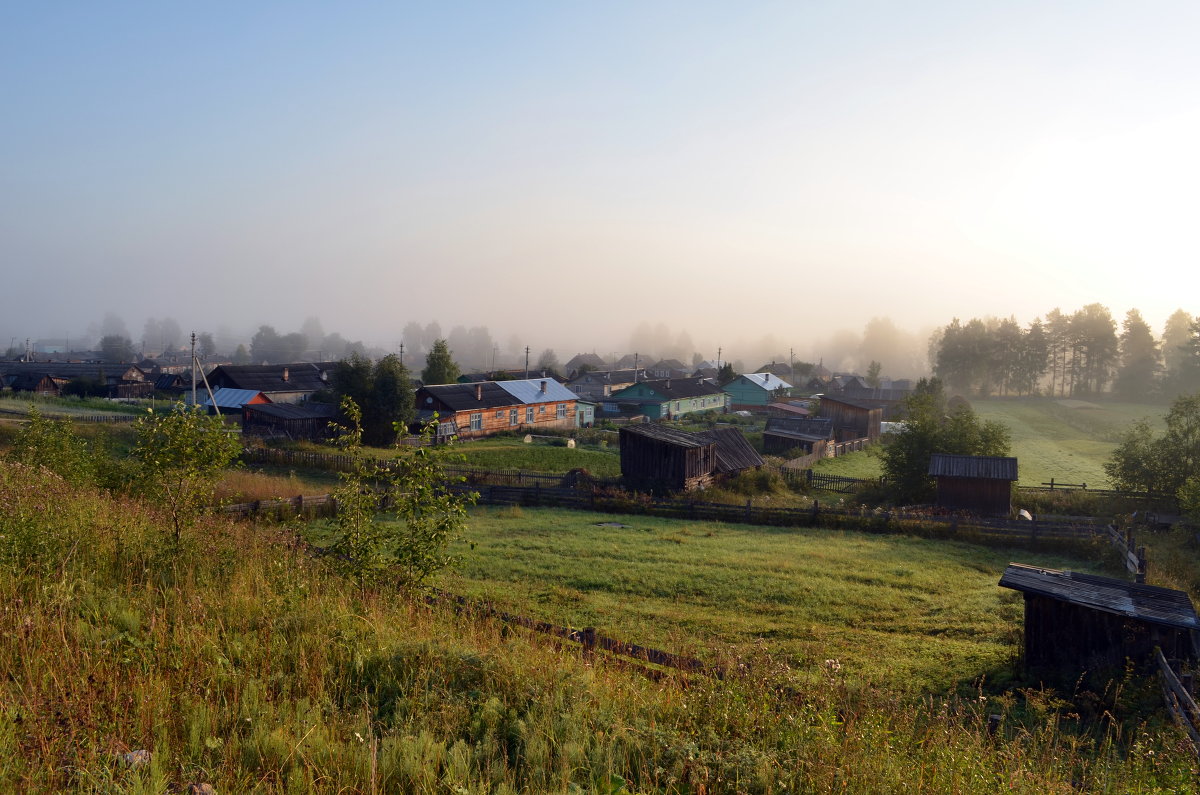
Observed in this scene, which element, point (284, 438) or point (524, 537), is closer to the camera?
point (524, 537)

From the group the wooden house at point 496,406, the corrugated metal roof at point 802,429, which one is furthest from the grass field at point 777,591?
the wooden house at point 496,406

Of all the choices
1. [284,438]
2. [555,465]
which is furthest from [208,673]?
[284,438]

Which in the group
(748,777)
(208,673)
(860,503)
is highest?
(208,673)

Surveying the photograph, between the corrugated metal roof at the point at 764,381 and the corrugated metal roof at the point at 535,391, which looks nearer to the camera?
the corrugated metal roof at the point at 535,391

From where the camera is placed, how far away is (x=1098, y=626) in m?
11.9

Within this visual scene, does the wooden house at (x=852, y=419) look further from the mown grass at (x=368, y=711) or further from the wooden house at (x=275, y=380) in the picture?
the mown grass at (x=368, y=711)

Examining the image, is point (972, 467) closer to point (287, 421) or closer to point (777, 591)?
point (777, 591)

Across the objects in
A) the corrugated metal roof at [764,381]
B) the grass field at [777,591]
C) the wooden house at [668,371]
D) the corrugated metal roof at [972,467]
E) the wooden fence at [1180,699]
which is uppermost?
the wooden house at [668,371]

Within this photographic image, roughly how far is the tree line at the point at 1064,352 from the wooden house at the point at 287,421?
95799mm

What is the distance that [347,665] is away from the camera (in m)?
5.52

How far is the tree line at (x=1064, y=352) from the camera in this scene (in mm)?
98125

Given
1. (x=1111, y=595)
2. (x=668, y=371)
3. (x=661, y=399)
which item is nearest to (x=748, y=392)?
(x=661, y=399)

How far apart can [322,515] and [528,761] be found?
23207 mm

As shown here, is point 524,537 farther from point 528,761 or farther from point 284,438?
point 284,438
